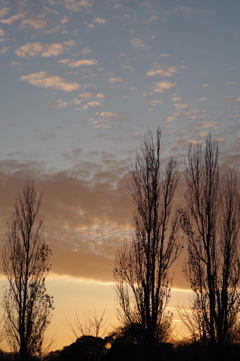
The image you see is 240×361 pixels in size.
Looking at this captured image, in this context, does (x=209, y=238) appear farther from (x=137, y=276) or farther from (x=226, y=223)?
(x=137, y=276)

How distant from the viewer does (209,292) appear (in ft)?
62.0

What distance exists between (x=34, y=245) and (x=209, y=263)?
9.37m

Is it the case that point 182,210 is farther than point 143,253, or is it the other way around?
point 182,210

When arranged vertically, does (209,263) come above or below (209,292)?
above

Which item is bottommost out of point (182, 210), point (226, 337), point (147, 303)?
point (226, 337)

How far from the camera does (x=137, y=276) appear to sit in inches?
684

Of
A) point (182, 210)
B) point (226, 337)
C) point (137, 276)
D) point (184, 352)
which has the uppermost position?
point (182, 210)

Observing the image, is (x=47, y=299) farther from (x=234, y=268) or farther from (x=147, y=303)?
(x=234, y=268)

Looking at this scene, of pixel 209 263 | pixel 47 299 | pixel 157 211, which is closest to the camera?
pixel 157 211

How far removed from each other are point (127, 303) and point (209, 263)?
4.57 meters

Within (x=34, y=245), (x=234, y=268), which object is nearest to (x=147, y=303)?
(x=234, y=268)

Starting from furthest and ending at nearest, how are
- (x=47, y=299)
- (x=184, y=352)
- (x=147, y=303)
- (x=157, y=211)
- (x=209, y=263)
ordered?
1. (x=184, y=352)
2. (x=47, y=299)
3. (x=209, y=263)
4. (x=157, y=211)
5. (x=147, y=303)

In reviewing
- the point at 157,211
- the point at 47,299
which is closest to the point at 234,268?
the point at 157,211

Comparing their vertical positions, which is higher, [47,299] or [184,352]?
[47,299]
